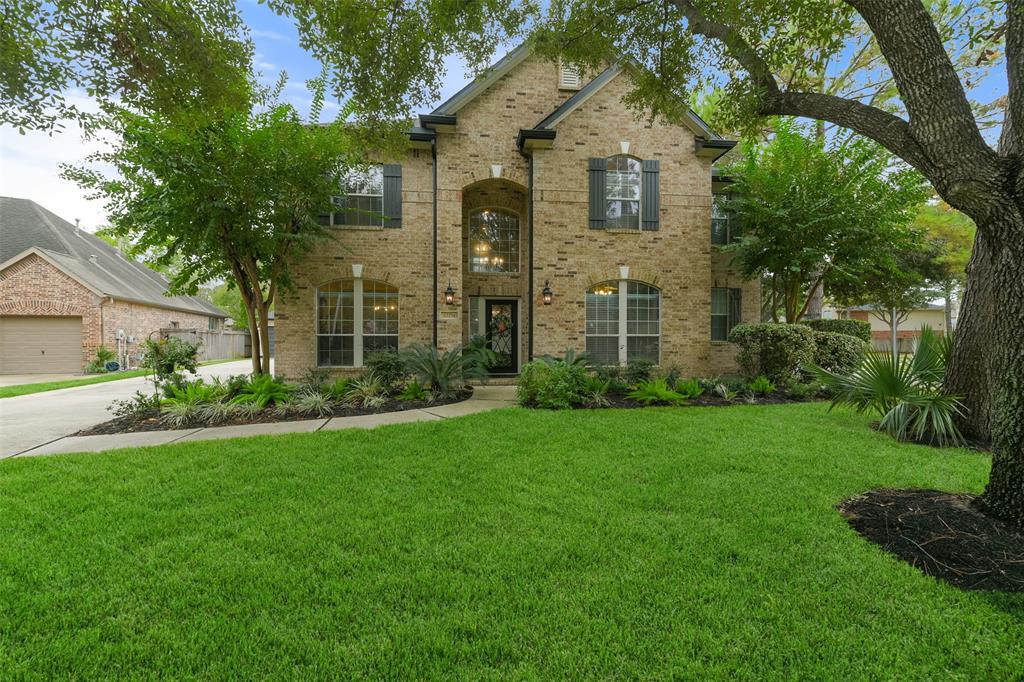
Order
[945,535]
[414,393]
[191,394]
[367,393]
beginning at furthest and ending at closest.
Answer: [414,393], [367,393], [191,394], [945,535]

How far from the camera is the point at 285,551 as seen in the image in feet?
8.44

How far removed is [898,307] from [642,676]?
69.7 feet

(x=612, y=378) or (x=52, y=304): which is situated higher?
(x=52, y=304)

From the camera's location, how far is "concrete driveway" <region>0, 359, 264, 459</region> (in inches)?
205

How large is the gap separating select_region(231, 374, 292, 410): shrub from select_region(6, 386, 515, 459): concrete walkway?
84 cm

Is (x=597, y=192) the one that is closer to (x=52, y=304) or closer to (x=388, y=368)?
(x=388, y=368)

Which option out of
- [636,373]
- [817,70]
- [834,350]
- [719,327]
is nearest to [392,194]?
[636,373]

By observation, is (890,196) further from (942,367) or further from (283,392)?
(283,392)

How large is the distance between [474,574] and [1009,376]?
11.8 feet

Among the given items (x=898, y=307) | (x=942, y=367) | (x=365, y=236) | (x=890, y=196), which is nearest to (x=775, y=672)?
(x=942, y=367)

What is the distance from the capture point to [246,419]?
6.16 m

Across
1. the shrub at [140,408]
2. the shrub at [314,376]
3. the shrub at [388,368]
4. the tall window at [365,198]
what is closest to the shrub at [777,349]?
the shrub at [388,368]

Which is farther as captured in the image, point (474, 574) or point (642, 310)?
point (642, 310)

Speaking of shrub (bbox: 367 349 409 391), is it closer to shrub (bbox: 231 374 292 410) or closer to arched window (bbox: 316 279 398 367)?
shrub (bbox: 231 374 292 410)
